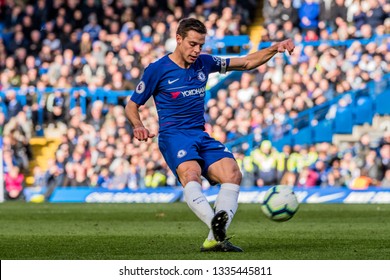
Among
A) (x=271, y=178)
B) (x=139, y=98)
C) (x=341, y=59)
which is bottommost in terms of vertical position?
(x=271, y=178)

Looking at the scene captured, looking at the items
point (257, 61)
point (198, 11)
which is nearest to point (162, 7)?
point (198, 11)

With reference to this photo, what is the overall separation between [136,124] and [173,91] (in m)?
0.55

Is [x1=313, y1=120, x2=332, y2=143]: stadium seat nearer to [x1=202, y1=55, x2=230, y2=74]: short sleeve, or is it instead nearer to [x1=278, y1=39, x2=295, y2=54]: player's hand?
[x1=202, y1=55, x2=230, y2=74]: short sleeve

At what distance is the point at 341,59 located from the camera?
89.5 feet

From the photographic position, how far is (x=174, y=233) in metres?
14.7

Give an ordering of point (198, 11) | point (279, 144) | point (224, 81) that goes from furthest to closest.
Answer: point (198, 11)
point (224, 81)
point (279, 144)

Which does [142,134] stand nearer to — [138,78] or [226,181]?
[226,181]

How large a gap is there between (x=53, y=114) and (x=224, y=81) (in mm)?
4744

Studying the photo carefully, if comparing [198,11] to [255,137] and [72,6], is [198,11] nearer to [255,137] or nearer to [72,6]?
[72,6]

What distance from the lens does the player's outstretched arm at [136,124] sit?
10906 millimetres

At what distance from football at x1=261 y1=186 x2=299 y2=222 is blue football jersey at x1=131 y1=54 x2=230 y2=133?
1142mm

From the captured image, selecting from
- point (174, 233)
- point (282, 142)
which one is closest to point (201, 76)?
point (174, 233)

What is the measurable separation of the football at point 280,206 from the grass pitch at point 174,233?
1.13 ft

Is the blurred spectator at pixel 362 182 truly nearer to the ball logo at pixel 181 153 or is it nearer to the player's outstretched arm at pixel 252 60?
the player's outstretched arm at pixel 252 60
